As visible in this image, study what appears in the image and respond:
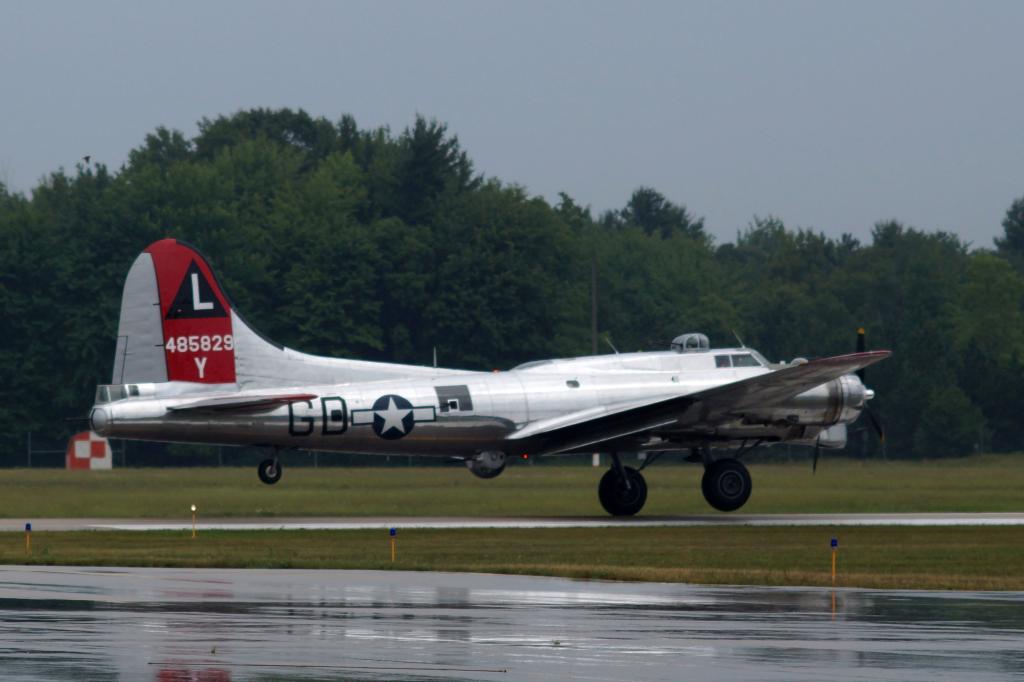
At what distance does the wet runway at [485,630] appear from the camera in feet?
55.4

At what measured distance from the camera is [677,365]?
43625mm

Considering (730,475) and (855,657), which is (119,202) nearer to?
(730,475)

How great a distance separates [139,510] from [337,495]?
8492mm

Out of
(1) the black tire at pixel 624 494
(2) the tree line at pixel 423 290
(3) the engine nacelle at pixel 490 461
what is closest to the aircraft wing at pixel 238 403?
(3) the engine nacelle at pixel 490 461

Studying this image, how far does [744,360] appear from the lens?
43844 mm

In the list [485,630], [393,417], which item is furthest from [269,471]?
[485,630]

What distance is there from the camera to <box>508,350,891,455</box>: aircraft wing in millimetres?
41750

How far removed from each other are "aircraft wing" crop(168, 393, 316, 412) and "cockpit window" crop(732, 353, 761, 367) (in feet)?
35.5

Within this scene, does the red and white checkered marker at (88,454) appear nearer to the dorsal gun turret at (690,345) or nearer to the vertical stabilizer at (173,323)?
the vertical stabilizer at (173,323)

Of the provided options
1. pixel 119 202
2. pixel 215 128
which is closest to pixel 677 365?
pixel 119 202

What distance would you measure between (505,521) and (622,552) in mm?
9227

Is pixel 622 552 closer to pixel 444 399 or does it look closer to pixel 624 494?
pixel 444 399

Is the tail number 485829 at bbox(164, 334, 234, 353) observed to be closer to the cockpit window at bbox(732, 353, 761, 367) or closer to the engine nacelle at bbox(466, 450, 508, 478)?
the engine nacelle at bbox(466, 450, 508, 478)

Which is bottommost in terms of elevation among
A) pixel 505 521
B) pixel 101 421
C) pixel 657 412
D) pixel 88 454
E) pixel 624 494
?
pixel 505 521
